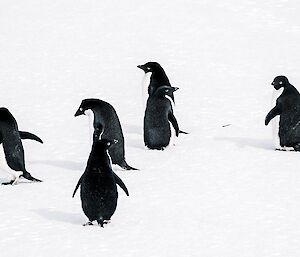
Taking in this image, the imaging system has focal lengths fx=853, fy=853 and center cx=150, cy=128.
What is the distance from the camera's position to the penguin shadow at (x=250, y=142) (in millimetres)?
10091

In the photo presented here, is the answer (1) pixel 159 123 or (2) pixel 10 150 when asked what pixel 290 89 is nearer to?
(1) pixel 159 123

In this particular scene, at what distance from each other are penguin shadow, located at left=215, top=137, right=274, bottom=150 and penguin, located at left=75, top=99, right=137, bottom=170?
68.2 inches

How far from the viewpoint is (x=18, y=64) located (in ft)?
54.2

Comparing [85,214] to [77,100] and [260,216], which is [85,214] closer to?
[260,216]

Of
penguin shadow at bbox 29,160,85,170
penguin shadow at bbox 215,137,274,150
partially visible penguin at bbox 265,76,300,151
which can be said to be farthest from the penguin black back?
partially visible penguin at bbox 265,76,300,151

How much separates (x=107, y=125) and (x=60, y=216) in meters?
1.91

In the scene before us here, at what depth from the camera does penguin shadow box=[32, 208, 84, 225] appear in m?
7.05

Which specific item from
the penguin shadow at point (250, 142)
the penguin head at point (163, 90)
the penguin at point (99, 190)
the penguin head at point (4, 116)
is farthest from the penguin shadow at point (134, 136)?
the penguin at point (99, 190)

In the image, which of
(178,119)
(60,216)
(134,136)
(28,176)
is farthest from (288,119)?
(60,216)

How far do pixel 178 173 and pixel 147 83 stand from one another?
3.11 meters

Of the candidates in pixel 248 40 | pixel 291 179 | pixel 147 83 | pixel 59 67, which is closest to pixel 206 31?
pixel 248 40

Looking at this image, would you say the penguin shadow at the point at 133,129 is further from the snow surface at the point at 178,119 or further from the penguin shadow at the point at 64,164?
the penguin shadow at the point at 64,164

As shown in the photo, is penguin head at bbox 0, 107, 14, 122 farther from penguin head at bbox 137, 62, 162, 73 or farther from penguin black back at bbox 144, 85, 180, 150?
penguin head at bbox 137, 62, 162, 73

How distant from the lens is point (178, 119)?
1196 centimetres
